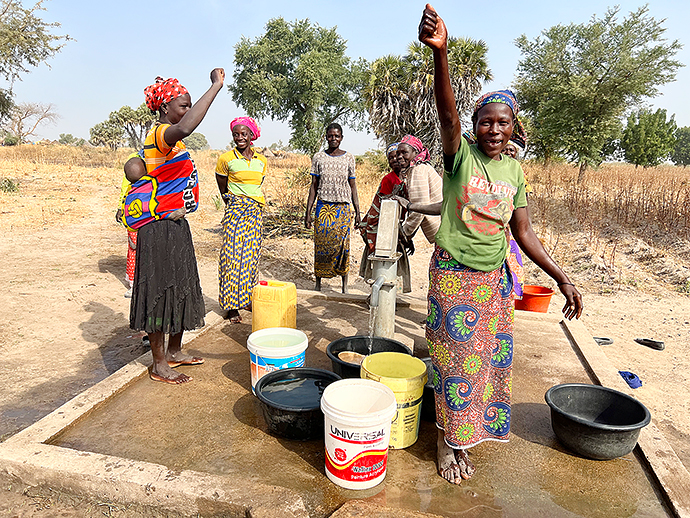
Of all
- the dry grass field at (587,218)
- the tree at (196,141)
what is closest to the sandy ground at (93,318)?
the dry grass field at (587,218)

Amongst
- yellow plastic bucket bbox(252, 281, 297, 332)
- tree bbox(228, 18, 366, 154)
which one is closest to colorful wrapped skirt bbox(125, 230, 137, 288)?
yellow plastic bucket bbox(252, 281, 297, 332)

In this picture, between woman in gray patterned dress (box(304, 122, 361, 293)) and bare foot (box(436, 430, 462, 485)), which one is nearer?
bare foot (box(436, 430, 462, 485))

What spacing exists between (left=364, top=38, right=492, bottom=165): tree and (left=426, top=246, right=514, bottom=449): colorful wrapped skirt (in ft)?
37.8

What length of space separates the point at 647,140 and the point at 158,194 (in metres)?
28.5

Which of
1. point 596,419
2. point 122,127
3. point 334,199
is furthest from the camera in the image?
point 122,127

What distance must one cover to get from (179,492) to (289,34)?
2943 cm

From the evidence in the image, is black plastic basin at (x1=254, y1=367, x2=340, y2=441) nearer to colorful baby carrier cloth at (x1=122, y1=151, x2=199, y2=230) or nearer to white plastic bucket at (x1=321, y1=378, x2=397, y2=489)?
white plastic bucket at (x1=321, y1=378, x2=397, y2=489)

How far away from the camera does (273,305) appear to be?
3396 millimetres

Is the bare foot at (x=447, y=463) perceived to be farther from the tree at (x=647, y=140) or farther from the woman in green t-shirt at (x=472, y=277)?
the tree at (x=647, y=140)

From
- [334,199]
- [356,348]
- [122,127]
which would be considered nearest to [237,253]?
[334,199]

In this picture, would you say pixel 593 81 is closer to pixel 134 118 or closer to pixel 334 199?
pixel 334 199

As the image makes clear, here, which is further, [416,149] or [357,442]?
[416,149]

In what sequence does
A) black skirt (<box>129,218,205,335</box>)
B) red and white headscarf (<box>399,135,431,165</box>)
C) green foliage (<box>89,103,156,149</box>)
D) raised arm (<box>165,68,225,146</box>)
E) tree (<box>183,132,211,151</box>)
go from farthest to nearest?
1. tree (<box>183,132,211,151</box>)
2. green foliage (<box>89,103,156,149</box>)
3. red and white headscarf (<box>399,135,431,165</box>)
4. black skirt (<box>129,218,205,335</box>)
5. raised arm (<box>165,68,225,146</box>)

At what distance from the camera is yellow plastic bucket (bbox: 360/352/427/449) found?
7.15 feet
